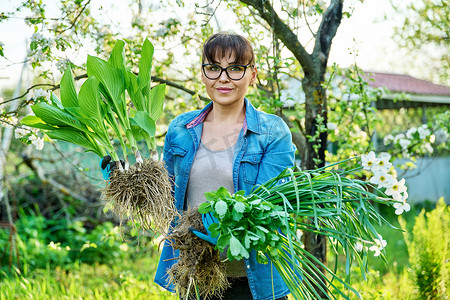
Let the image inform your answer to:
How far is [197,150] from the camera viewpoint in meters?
1.81

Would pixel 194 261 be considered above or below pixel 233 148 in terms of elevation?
below

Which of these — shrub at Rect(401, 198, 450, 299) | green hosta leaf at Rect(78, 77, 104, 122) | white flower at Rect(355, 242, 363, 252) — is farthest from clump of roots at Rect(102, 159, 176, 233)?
shrub at Rect(401, 198, 450, 299)

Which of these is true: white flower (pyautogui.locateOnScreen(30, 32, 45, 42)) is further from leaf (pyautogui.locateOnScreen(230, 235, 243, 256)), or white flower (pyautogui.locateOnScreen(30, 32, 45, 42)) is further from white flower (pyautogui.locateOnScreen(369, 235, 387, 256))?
white flower (pyautogui.locateOnScreen(369, 235, 387, 256))

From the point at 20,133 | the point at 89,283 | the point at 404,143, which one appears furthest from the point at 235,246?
the point at 89,283

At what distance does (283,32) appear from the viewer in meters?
2.74

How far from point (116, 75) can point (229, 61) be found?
0.43 m

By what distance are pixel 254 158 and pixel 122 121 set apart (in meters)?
0.54

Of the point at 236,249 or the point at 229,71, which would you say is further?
the point at 229,71

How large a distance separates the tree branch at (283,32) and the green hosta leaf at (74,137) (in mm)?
1358

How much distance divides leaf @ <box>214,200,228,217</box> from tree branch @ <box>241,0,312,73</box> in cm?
156

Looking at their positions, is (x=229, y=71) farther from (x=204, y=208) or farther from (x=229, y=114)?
(x=204, y=208)

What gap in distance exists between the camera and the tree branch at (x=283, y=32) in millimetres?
2633

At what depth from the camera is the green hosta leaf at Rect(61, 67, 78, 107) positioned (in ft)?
5.33

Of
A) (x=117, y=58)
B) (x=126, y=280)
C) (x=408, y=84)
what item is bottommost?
(x=126, y=280)
